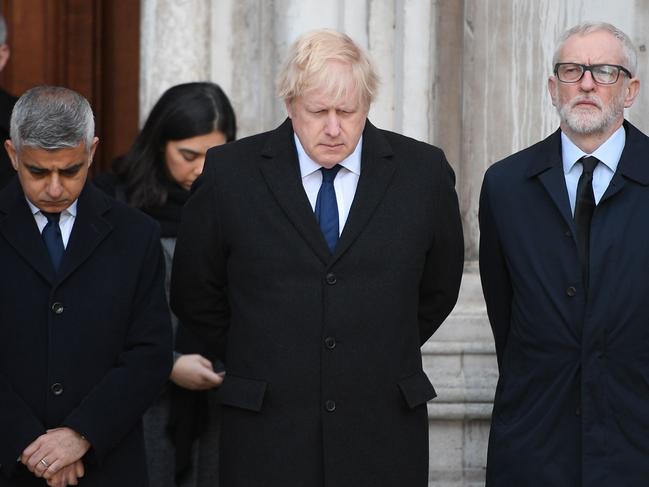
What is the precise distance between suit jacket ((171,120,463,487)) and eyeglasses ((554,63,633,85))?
461mm

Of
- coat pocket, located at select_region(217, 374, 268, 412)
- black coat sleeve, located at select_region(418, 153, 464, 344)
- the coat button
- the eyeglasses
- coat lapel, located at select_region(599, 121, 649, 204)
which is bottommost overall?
coat pocket, located at select_region(217, 374, 268, 412)

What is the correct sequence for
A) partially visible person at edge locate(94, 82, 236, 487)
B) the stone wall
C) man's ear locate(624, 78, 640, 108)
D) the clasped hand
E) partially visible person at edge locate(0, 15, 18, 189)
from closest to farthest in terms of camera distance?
the clasped hand < man's ear locate(624, 78, 640, 108) < partially visible person at edge locate(94, 82, 236, 487) < partially visible person at edge locate(0, 15, 18, 189) < the stone wall

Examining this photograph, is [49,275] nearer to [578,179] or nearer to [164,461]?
[164,461]

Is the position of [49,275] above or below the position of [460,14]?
below

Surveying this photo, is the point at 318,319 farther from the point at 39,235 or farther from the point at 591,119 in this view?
the point at 591,119

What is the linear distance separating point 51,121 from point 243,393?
857 mm

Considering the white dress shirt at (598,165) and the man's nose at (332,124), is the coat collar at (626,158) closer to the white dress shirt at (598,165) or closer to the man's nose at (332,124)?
the white dress shirt at (598,165)

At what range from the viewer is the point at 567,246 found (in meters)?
3.94

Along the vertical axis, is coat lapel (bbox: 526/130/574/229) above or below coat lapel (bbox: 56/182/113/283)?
above

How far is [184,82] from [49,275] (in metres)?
1.50

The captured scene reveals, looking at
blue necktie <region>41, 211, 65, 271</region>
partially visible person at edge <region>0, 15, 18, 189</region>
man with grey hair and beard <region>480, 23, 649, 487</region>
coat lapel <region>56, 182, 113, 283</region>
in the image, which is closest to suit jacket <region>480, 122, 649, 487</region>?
man with grey hair and beard <region>480, 23, 649, 487</region>

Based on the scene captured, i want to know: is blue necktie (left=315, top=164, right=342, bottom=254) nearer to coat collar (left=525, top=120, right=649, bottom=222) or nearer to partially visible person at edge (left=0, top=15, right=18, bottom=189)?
coat collar (left=525, top=120, right=649, bottom=222)

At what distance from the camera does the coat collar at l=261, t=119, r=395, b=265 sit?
12.7 feet

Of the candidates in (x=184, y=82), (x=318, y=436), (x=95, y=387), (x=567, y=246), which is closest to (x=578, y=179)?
(x=567, y=246)
